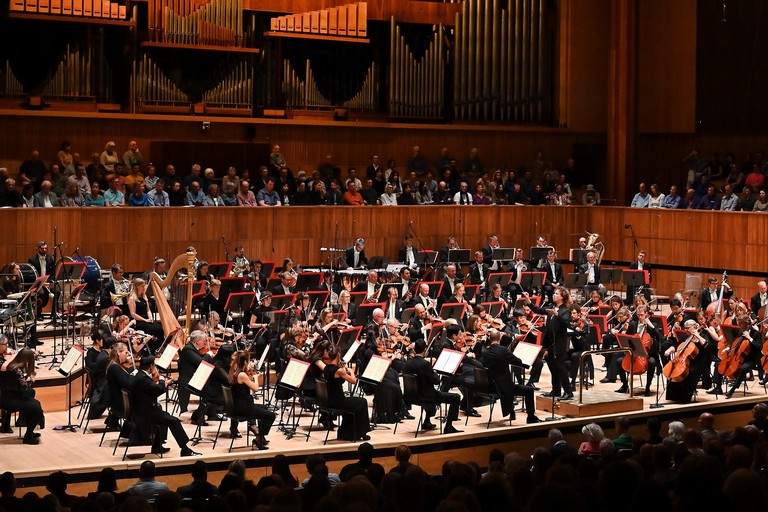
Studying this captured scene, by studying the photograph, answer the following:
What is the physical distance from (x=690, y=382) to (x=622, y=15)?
10.9 m

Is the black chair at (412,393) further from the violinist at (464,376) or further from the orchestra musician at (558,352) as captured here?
the orchestra musician at (558,352)

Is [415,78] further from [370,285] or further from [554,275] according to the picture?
[370,285]

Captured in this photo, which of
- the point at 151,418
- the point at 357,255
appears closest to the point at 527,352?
the point at 151,418

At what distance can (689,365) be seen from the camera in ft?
44.6

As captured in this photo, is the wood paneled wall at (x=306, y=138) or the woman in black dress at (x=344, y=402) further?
the wood paneled wall at (x=306, y=138)

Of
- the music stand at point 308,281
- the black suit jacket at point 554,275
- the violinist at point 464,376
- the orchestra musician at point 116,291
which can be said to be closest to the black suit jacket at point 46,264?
the orchestra musician at point 116,291

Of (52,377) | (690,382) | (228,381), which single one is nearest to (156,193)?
(52,377)

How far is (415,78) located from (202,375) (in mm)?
12100

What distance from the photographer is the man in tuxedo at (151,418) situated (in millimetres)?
10992

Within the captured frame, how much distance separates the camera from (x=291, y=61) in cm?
2161

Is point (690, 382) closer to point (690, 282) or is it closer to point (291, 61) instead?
point (690, 282)

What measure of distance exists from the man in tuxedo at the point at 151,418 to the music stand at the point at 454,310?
14.1 ft

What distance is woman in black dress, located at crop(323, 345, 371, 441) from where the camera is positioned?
38.5ft

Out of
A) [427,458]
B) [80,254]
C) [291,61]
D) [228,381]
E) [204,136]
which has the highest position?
[291,61]
